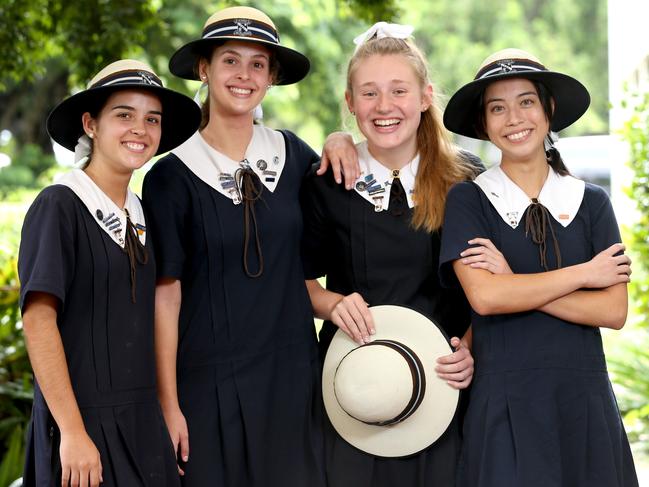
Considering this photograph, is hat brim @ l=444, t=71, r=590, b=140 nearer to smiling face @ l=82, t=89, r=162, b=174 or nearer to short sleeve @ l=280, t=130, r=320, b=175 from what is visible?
short sleeve @ l=280, t=130, r=320, b=175

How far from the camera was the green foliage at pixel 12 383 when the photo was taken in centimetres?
482

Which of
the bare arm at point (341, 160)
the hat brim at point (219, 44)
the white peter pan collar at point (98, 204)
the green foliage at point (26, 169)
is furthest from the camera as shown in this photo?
the green foliage at point (26, 169)

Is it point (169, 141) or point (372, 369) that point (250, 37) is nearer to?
point (169, 141)

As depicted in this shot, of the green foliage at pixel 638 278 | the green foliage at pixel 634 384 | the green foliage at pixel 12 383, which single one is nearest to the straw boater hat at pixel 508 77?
the green foliage at pixel 12 383

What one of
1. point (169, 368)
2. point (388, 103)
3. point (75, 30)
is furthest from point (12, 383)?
point (388, 103)

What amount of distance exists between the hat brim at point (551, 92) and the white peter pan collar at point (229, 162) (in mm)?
633

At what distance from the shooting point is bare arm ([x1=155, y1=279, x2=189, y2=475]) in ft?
10.0

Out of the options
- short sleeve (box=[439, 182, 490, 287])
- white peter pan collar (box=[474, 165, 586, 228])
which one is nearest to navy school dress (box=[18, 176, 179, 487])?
short sleeve (box=[439, 182, 490, 287])

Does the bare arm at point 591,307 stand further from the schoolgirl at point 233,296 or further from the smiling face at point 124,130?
the smiling face at point 124,130

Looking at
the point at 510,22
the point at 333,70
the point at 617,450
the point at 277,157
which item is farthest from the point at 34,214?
the point at 510,22

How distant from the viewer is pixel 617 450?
9.66 feet

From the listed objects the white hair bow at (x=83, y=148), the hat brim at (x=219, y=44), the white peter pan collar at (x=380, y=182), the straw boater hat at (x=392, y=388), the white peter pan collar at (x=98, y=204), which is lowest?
the straw boater hat at (x=392, y=388)

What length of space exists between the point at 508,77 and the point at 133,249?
1329 mm

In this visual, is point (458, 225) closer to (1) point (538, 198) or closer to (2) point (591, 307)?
(1) point (538, 198)
